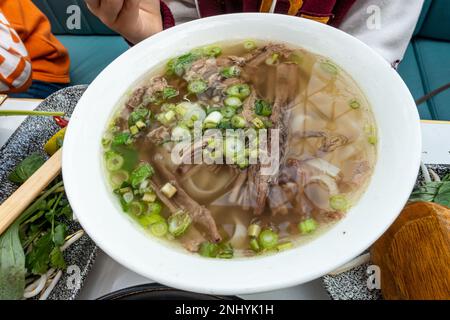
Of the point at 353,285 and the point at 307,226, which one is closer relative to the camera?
the point at 307,226

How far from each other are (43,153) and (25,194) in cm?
42

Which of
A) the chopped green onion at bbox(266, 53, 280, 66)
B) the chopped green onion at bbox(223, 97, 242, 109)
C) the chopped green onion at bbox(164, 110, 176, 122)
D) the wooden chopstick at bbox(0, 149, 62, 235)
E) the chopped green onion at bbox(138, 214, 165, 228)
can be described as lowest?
the wooden chopstick at bbox(0, 149, 62, 235)

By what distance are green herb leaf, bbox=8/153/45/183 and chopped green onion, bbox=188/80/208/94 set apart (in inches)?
24.9

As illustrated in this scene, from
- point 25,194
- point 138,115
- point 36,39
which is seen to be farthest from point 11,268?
point 36,39

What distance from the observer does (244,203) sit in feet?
3.50

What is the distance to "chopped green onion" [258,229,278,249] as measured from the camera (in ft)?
3.09

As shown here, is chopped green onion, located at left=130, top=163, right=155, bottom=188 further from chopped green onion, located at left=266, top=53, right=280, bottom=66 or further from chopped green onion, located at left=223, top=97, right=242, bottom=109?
chopped green onion, located at left=266, top=53, right=280, bottom=66

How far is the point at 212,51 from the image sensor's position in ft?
4.47

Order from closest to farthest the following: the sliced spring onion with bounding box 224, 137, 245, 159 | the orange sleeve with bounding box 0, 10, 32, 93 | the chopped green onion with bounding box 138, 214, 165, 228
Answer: the chopped green onion with bounding box 138, 214, 165, 228
the sliced spring onion with bounding box 224, 137, 245, 159
the orange sleeve with bounding box 0, 10, 32, 93

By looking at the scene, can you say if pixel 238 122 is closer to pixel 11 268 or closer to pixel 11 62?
pixel 11 268

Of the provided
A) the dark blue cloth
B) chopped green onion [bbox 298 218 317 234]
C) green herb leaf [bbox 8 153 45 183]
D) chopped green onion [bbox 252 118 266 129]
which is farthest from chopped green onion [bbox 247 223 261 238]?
the dark blue cloth

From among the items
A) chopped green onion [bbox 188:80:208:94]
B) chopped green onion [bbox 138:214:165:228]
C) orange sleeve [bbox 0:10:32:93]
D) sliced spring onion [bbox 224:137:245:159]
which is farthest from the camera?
orange sleeve [bbox 0:10:32:93]

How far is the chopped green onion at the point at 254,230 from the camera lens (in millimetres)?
975
